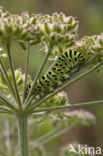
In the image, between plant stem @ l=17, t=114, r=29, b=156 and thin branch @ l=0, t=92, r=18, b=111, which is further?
plant stem @ l=17, t=114, r=29, b=156

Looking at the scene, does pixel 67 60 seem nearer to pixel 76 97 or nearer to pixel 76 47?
pixel 76 47

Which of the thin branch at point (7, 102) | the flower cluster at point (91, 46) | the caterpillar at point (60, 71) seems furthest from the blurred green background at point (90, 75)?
the flower cluster at point (91, 46)

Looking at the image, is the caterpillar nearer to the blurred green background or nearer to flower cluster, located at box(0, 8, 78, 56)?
flower cluster, located at box(0, 8, 78, 56)

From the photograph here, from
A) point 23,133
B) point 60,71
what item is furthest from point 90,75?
point 23,133

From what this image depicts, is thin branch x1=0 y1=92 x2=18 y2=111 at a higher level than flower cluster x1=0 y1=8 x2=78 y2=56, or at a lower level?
lower

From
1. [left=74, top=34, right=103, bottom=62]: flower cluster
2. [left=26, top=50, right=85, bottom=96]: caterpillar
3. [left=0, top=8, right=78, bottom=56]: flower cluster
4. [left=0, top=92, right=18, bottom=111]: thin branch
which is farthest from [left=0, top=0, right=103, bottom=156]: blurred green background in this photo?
[left=0, top=8, right=78, bottom=56]: flower cluster

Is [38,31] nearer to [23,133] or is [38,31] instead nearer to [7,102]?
[7,102]
